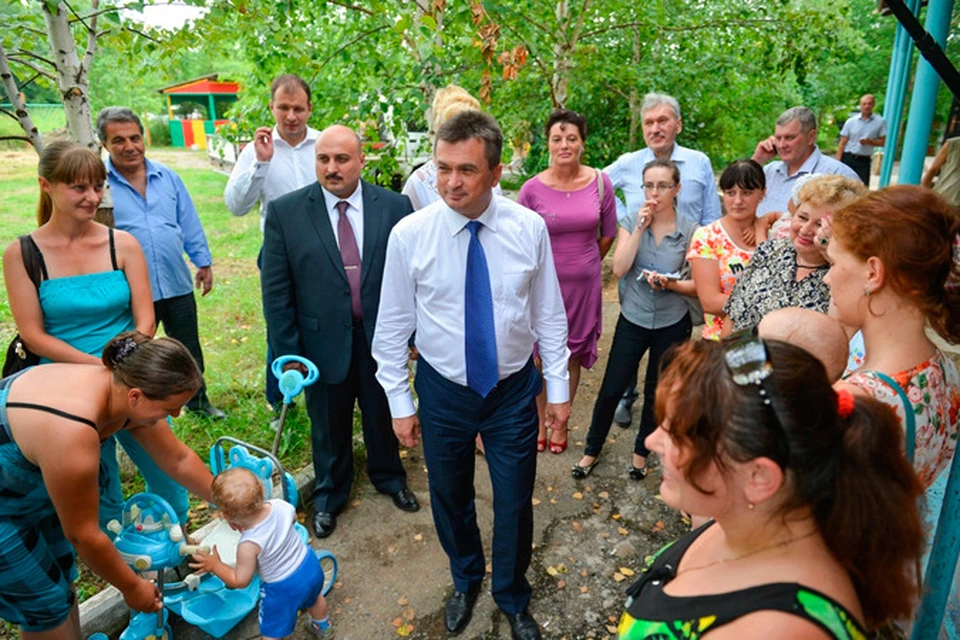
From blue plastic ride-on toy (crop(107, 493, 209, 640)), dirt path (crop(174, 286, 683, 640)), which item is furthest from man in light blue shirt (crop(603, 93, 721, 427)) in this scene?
blue plastic ride-on toy (crop(107, 493, 209, 640))

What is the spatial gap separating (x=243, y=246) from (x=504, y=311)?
888cm

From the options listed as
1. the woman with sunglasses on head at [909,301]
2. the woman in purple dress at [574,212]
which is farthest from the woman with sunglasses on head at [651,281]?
the woman with sunglasses on head at [909,301]

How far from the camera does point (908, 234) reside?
5.63 feet

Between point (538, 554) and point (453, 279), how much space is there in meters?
1.74

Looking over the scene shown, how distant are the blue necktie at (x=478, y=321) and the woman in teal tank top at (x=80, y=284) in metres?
1.70

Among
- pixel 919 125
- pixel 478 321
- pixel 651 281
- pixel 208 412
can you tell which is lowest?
pixel 208 412

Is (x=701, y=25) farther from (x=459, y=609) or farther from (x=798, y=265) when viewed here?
(x=459, y=609)

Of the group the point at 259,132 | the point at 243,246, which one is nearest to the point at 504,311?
the point at 259,132

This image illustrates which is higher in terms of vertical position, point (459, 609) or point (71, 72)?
point (71, 72)

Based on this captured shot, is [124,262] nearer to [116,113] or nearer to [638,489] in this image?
[116,113]

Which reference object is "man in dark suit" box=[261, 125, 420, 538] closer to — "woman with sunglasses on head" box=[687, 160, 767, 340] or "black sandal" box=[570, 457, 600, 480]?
"black sandal" box=[570, 457, 600, 480]

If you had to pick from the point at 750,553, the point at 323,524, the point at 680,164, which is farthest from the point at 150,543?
the point at 680,164

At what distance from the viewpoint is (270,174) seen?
13.2 ft

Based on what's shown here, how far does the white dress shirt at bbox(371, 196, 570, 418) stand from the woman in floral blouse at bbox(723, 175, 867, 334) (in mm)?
932
